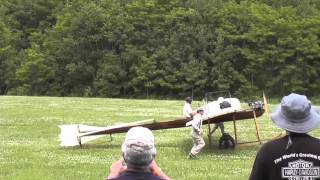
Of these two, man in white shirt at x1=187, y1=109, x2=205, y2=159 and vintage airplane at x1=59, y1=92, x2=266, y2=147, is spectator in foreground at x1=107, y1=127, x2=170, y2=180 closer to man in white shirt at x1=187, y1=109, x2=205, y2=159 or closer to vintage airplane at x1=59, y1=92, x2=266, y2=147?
man in white shirt at x1=187, y1=109, x2=205, y2=159

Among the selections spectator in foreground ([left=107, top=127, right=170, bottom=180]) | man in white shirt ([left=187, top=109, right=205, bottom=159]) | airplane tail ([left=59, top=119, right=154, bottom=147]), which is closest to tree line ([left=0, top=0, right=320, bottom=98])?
airplane tail ([left=59, top=119, right=154, bottom=147])

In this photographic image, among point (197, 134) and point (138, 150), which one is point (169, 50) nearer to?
point (197, 134)

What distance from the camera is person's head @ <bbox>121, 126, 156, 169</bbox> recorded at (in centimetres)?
395

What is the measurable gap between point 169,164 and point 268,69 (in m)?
51.6

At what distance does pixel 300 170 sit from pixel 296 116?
0.40 metres

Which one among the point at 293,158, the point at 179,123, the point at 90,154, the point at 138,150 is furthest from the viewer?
the point at 179,123

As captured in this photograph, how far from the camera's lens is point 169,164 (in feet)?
40.0

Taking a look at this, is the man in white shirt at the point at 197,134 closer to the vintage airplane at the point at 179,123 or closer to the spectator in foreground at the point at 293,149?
the vintage airplane at the point at 179,123

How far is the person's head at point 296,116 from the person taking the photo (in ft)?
13.4

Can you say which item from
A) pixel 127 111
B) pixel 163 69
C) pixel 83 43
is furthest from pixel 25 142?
pixel 83 43

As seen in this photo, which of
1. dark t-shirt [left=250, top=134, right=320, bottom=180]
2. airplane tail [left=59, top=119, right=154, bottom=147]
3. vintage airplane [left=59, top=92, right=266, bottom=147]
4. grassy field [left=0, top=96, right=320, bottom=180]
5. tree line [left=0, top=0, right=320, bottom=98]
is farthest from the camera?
tree line [left=0, top=0, right=320, bottom=98]

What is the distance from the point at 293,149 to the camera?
4102 mm

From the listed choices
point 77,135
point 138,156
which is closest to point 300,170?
point 138,156

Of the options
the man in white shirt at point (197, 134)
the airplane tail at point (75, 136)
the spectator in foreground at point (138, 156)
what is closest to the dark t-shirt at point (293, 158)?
the spectator in foreground at point (138, 156)
